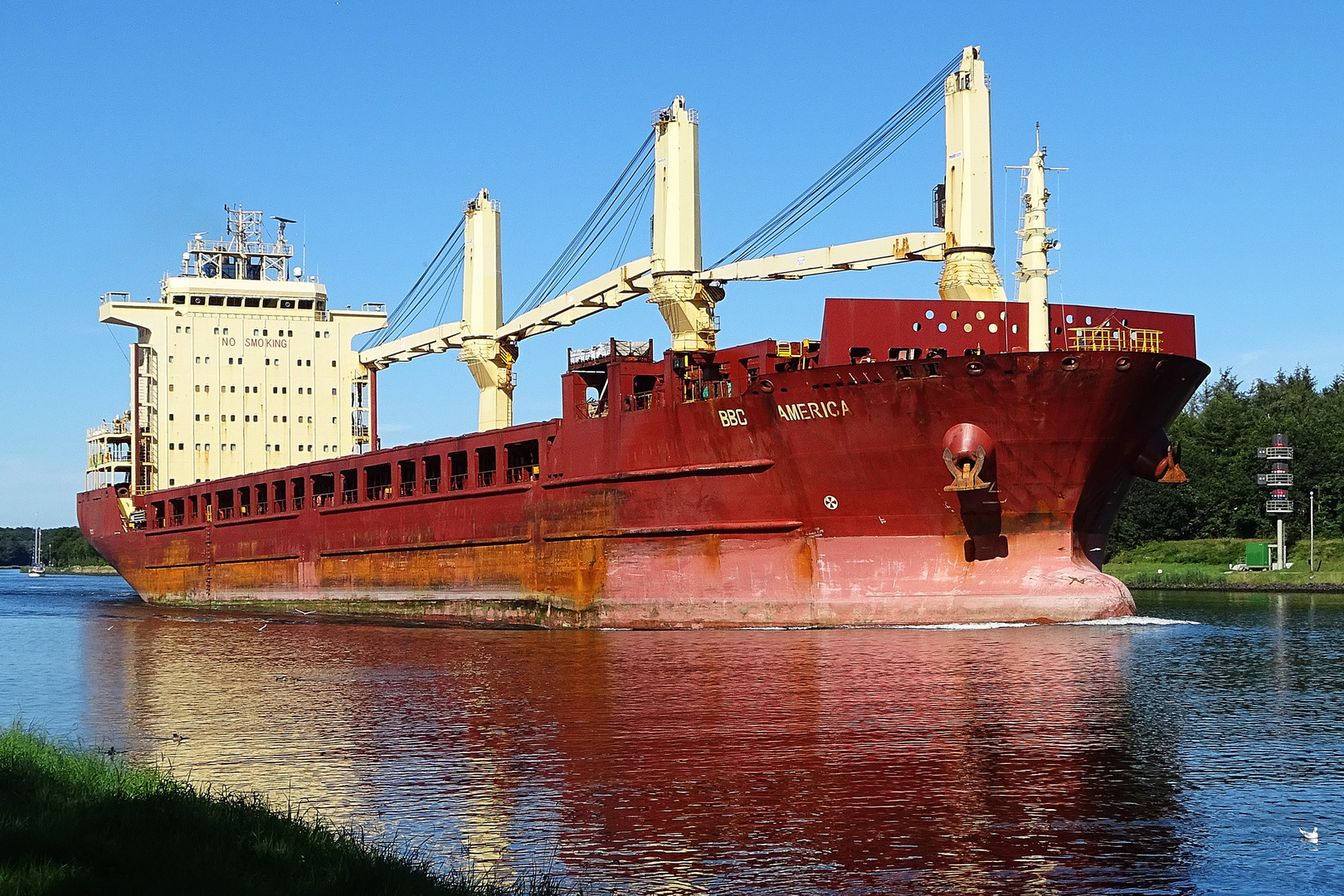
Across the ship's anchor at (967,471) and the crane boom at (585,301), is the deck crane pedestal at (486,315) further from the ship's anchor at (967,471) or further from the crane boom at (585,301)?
the ship's anchor at (967,471)

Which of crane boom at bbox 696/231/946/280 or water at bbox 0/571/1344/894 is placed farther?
crane boom at bbox 696/231/946/280

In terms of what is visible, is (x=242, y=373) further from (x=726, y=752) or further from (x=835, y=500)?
(x=726, y=752)

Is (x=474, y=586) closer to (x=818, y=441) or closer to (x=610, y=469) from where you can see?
(x=610, y=469)

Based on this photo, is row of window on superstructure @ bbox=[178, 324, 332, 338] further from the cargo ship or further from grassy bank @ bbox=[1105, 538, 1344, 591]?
grassy bank @ bbox=[1105, 538, 1344, 591]

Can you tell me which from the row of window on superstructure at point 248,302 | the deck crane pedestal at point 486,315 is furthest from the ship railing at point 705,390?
the row of window on superstructure at point 248,302

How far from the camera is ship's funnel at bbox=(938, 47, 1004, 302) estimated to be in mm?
24328

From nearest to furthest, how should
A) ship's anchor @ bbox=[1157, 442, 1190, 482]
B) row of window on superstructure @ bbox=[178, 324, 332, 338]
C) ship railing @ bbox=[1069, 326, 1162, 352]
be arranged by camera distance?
ship railing @ bbox=[1069, 326, 1162, 352], ship's anchor @ bbox=[1157, 442, 1190, 482], row of window on superstructure @ bbox=[178, 324, 332, 338]

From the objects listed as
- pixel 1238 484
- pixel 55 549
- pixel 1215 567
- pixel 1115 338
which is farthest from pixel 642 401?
pixel 55 549

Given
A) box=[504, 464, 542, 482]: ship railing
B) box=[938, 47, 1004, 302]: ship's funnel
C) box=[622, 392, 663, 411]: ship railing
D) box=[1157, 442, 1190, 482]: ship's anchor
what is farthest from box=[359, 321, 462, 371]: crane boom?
box=[1157, 442, 1190, 482]: ship's anchor

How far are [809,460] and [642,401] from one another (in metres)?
4.40

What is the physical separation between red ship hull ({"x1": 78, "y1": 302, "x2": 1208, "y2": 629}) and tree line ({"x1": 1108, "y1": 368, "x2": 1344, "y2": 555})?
36678 millimetres

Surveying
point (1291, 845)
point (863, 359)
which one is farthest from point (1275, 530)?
point (1291, 845)

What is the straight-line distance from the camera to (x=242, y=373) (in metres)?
42.5

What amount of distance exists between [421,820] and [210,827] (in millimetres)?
2130
